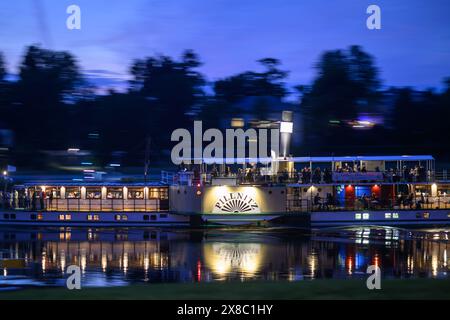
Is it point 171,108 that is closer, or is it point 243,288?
point 243,288

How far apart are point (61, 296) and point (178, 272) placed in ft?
38.1

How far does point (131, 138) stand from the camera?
96.6 metres

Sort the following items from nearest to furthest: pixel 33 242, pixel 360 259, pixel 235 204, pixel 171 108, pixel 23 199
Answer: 1. pixel 360 259
2. pixel 33 242
3. pixel 235 204
4. pixel 23 199
5. pixel 171 108

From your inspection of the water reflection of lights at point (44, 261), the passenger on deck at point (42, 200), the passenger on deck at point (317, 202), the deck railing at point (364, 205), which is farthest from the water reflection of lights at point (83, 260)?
the passenger on deck at point (317, 202)

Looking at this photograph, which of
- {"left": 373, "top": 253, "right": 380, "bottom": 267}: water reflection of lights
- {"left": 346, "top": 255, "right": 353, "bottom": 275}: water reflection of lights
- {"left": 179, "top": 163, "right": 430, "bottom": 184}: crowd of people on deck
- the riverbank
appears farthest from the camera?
{"left": 179, "top": 163, "right": 430, "bottom": 184}: crowd of people on deck

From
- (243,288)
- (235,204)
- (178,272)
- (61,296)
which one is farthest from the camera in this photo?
(235,204)

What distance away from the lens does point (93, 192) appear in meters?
55.4

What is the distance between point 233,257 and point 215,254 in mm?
1845

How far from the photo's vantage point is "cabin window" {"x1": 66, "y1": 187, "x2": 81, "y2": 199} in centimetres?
5528

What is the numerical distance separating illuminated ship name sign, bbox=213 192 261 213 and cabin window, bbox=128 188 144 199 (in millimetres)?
6013

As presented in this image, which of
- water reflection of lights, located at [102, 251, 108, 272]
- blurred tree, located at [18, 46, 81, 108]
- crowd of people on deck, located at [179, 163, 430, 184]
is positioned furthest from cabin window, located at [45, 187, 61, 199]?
blurred tree, located at [18, 46, 81, 108]

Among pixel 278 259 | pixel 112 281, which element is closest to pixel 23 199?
pixel 278 259

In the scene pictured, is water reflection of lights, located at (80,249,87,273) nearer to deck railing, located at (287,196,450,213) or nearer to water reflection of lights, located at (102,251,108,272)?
water reflection of lights, located at (102,251,108,272)
